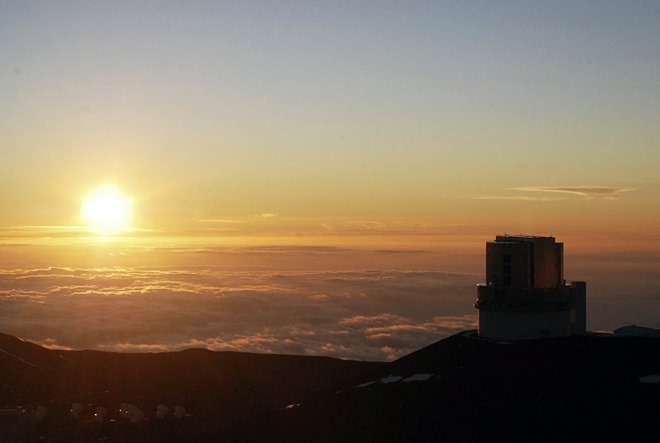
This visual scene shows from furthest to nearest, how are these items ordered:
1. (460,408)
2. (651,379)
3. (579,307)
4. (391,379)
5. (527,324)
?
1. (579,307)
2. (527,324)
3. (391,379)
4. (460,408)
5. (651,379)

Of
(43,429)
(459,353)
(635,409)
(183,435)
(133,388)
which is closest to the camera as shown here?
(635,409)

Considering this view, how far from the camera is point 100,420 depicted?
77312mm

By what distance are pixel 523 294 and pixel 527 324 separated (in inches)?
91.7

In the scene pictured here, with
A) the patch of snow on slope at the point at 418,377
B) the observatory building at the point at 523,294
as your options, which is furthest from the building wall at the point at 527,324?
the patch of snow on slope at the point at 418,377

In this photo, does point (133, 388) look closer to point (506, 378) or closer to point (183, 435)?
point (183, 435)

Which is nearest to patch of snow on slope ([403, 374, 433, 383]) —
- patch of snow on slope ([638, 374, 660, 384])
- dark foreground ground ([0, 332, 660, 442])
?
dark foreground ground ([0, 332, 660, 442])

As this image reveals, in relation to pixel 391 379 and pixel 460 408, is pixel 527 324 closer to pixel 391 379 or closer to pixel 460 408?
pixel 391 379

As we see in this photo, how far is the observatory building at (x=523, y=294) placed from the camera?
186 ft

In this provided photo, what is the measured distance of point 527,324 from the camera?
185 ft

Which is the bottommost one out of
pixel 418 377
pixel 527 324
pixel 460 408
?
pixel 460 408

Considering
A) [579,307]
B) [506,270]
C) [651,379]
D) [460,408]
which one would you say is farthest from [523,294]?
[460,408]

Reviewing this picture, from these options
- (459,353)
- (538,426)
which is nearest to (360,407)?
(459,353)

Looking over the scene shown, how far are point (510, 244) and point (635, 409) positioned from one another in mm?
18219

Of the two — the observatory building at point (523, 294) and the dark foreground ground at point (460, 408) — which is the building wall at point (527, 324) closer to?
the observatory building at point (523, 294)
